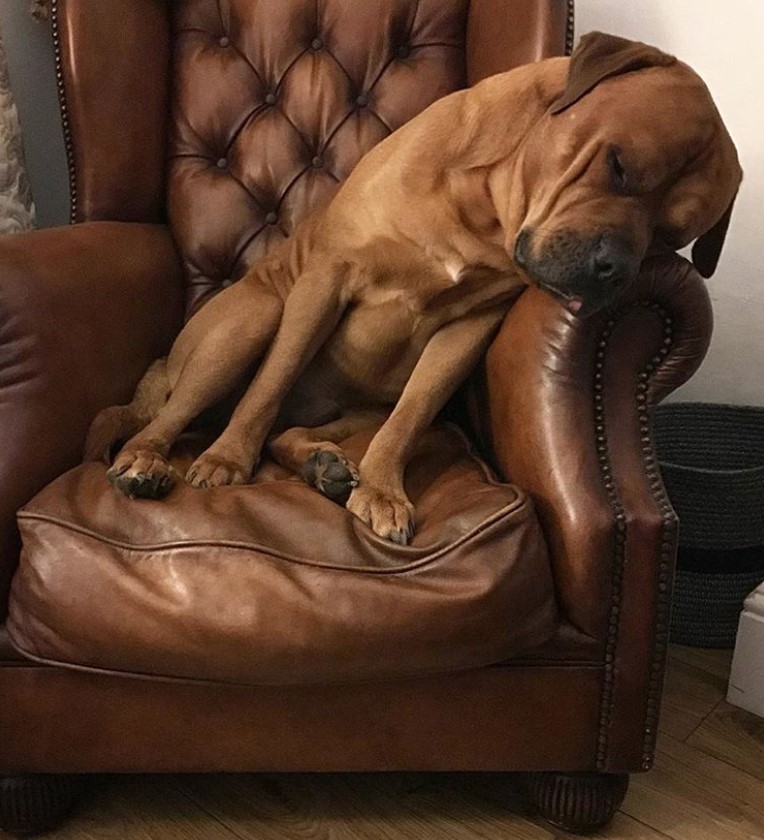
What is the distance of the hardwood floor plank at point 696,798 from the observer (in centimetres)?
141

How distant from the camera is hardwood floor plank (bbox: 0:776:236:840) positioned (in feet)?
4.43

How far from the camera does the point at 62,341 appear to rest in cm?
135

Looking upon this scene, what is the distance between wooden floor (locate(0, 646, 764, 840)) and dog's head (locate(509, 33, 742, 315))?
77 centimetres

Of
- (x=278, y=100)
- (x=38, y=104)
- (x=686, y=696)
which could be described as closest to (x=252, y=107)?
(x=278, y=100)

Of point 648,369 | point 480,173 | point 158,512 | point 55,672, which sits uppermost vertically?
point 480,173

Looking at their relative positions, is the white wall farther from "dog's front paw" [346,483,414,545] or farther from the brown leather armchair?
"dog's front paw" [346,483,414,545]

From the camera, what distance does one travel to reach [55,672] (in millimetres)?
1212

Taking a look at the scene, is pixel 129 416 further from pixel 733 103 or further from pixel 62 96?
pixel 733 103

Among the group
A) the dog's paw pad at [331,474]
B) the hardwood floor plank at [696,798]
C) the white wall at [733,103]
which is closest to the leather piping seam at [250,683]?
the dog's paw pad at [331,474]

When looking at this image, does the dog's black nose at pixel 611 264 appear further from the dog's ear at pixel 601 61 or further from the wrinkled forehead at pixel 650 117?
the dog's ear at pixel 601 61

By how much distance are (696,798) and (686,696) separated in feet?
0.93

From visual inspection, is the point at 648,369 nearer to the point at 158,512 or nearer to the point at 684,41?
the point at 158,512

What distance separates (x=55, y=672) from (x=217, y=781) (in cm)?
38

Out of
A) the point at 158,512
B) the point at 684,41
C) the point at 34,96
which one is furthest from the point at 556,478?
the point at 34,96
